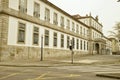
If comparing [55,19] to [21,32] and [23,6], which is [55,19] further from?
[21,32]

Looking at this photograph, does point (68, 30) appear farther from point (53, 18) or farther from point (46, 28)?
point (46, 28)

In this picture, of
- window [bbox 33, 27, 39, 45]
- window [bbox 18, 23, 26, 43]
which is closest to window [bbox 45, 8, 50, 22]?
window [bbox 33, 27, 39, 45]

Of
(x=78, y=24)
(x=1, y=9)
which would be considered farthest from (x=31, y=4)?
(x=78, y=24)

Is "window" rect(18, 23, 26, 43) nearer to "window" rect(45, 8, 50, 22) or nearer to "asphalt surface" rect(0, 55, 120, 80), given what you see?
"asphalt surface" rect(0, 55, 120, 80)

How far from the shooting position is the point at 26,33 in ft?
87.2

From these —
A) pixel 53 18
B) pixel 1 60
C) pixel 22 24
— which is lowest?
pixel 1 60

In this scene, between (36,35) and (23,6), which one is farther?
(36,35)

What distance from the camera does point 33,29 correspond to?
28391 mm

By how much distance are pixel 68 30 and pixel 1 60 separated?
73.4 ft

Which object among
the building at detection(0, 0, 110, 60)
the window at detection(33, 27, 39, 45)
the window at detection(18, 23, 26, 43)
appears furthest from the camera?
the window at detection(33, 27, 39, 45)

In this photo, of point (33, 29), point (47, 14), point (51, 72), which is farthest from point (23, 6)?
point (51, 72)

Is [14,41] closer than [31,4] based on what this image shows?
Yes

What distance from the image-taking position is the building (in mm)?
22859

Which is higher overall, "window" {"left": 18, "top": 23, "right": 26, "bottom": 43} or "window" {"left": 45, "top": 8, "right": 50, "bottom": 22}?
"window" {"left": 45, "top": 8, "right": 50, "bottom": 22}
